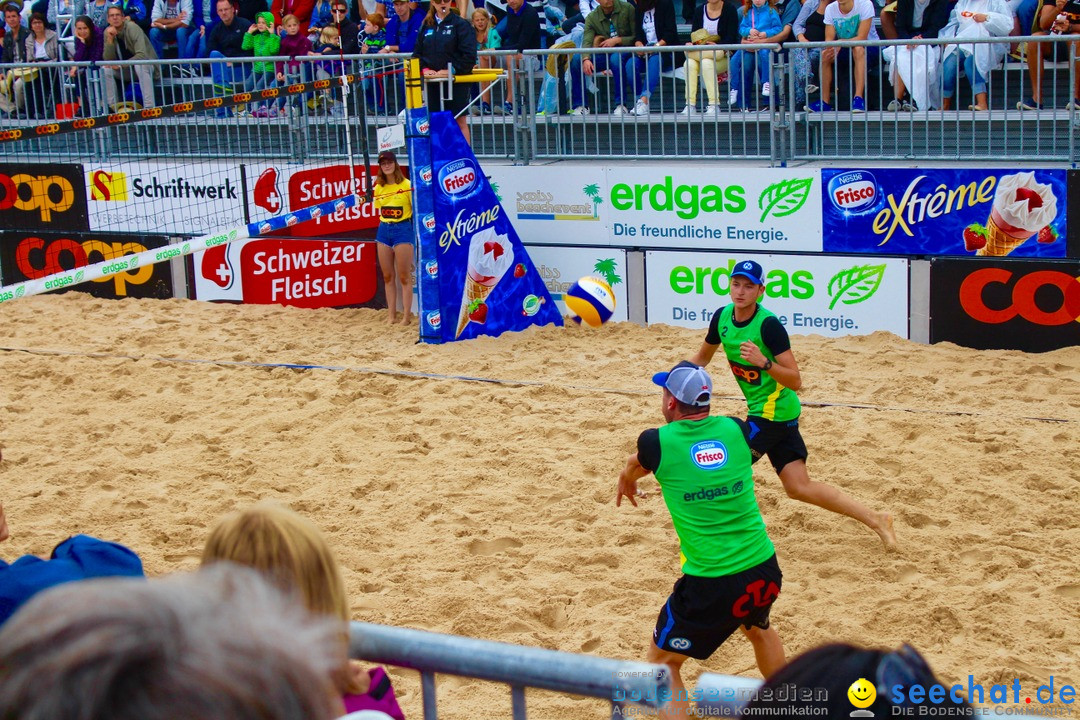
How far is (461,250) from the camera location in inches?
388

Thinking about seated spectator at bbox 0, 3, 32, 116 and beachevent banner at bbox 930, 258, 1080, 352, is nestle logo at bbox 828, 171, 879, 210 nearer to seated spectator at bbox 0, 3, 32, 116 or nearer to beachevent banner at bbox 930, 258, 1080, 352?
beachevent banner at bbox 930, 258, 1080, 352

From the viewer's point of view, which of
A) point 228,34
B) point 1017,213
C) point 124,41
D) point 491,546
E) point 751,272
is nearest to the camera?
point 751,272

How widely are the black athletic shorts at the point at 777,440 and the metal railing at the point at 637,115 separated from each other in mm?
4245

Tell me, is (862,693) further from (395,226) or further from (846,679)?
(395,226)

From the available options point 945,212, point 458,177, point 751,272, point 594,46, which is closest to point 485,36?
point 594,46

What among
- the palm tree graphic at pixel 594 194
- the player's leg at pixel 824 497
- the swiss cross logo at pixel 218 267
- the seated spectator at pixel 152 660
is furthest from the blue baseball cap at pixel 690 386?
the swiss cross logo at pixel 218 267

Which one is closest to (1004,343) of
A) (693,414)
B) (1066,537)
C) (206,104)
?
(1066,537)

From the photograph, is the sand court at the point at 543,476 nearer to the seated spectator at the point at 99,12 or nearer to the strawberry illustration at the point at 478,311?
the strawberry illustration at the point at 478,311

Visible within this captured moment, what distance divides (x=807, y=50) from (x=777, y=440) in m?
4.88

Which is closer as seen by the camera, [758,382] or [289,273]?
[758,382]

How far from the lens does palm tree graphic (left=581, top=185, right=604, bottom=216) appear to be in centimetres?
1018

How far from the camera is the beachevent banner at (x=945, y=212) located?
848cm

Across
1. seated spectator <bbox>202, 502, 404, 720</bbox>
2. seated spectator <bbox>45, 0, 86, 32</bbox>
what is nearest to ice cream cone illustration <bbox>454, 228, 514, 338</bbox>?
seated spectator <bbox>202, 502, 404, 720</bbox>

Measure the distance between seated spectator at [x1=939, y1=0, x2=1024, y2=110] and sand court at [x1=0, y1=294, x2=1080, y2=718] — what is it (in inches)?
84.1
